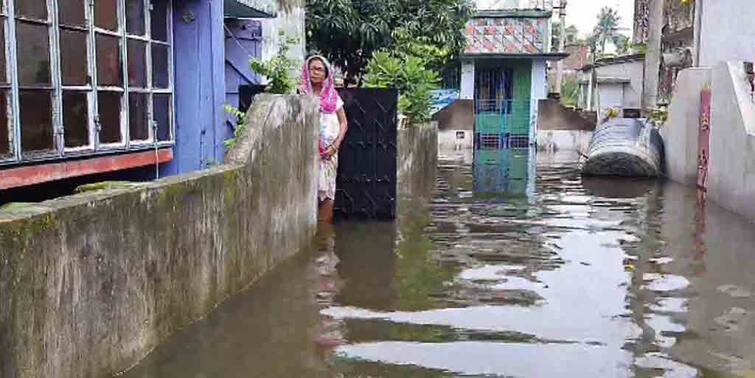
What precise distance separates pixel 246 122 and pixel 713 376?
383 centimetres

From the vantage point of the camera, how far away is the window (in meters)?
5.38

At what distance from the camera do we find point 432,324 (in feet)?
18.1

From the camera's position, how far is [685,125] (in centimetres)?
1527

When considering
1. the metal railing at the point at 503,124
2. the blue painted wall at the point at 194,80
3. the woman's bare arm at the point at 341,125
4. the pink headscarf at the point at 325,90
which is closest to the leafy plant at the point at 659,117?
the metal railing at the point at 503,124

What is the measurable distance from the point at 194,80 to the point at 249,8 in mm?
1797

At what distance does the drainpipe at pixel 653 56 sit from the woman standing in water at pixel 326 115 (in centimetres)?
1759

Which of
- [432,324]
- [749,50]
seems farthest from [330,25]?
[432,324]

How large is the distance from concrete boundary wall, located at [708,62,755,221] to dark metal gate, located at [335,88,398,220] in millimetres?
4643

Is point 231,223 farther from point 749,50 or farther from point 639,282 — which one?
point 749,50

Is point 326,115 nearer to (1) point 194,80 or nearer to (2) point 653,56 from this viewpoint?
(1) point 194,80

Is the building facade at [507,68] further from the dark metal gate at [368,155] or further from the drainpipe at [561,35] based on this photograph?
the dark metal gate at [368,155]

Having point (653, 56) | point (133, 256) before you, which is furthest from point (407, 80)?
point (653, 56)

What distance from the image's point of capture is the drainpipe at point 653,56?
24422 mm

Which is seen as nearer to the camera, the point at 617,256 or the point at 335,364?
the point at 335,364
